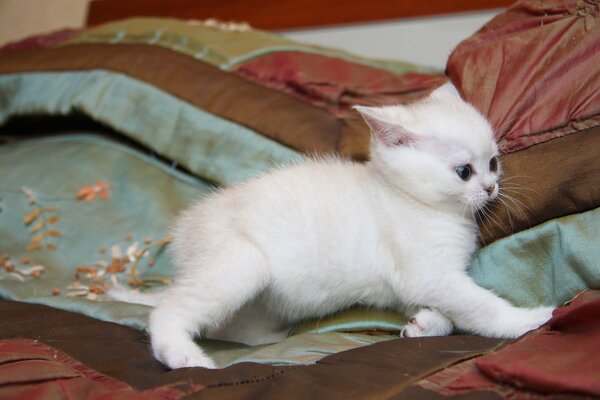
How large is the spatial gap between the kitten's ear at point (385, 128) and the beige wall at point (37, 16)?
2.35 metres

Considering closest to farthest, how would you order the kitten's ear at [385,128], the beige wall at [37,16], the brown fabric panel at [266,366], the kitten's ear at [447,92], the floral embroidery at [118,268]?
1. the brown fabric panel at [266,366]
2. the kitten's ear at [385,128]
3. the kitten's ear at [447,92]
4. the floral embroidery at [118,268]
5. the beige wall at [37,16]

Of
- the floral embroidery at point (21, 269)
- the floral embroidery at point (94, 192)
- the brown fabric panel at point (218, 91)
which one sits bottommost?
the floral embroidery at point (21, 269)

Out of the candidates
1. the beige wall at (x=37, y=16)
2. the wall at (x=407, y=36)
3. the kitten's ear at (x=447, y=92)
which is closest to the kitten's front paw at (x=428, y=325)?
the kitten's ear at (x=447, y=92)

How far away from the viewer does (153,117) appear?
5.74 feet

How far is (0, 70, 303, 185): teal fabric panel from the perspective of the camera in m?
1.61

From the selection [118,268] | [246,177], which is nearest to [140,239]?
[118,268]

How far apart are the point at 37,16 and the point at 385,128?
2758 millimetres

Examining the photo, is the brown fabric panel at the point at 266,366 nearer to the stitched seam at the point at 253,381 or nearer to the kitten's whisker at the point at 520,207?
the stitched seam at the point at 253,381

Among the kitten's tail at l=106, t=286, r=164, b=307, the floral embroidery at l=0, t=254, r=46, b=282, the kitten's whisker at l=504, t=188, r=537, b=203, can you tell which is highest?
the kitten's whisker at l=504, t=188, r=537, b=203

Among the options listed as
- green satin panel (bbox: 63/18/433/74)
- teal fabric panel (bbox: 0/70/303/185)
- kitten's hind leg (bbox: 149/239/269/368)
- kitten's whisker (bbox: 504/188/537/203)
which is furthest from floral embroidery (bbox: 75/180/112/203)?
kitten's whisker (bbox: 504/188/537/203)

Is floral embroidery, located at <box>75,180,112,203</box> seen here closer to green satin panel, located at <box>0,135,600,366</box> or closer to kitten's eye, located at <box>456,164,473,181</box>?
green satin panel, located at <box>0,135,600,366</box>

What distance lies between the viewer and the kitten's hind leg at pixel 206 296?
1124 mm

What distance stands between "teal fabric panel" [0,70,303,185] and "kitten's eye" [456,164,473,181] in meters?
0.47

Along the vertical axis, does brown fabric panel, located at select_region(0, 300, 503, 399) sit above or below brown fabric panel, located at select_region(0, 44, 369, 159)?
below
